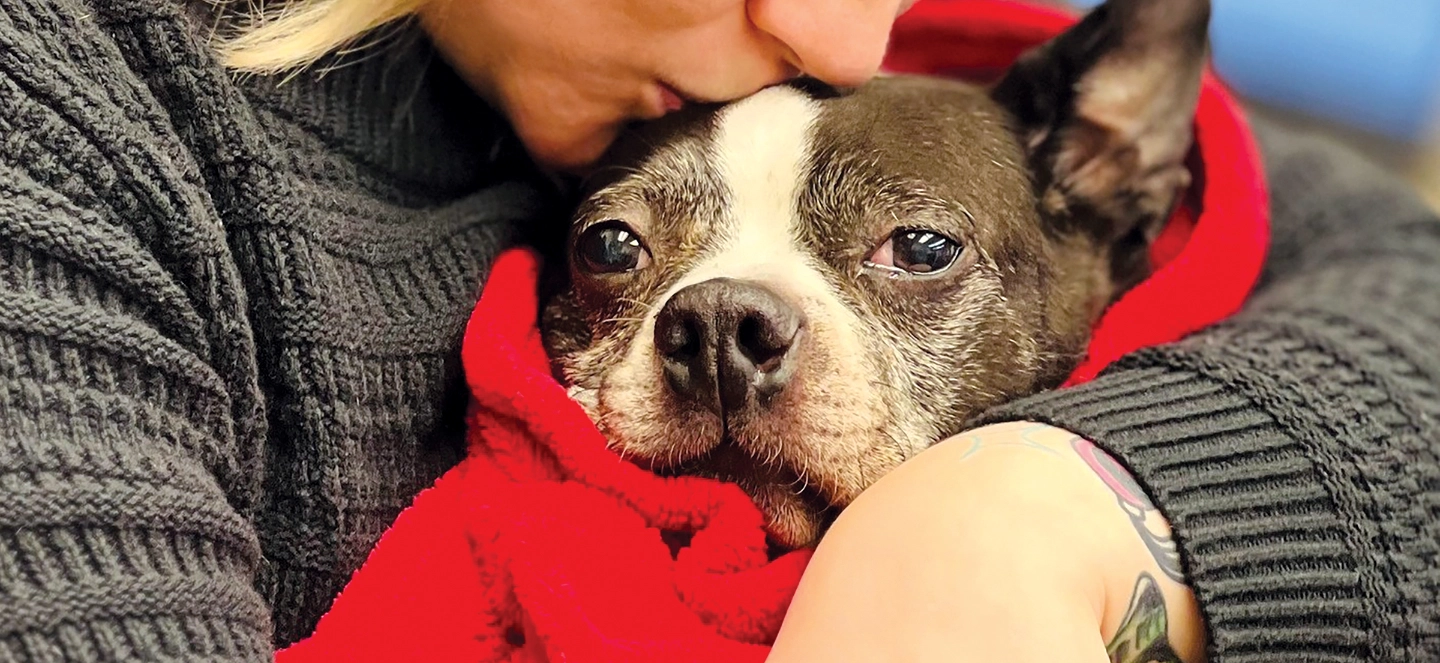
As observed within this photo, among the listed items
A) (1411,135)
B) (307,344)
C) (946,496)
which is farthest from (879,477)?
(1411,135)

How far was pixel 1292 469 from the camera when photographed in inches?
45.7

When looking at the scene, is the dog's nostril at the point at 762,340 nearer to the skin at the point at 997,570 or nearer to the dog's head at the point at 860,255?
the dog's head at the point at 860,255

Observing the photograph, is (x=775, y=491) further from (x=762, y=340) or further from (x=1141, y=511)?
(x=1141, y=511)

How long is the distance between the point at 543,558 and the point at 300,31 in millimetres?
566

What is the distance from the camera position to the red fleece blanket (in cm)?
107

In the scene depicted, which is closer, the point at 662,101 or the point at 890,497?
the point at 890,497

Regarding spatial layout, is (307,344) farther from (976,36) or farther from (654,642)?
(976,36)

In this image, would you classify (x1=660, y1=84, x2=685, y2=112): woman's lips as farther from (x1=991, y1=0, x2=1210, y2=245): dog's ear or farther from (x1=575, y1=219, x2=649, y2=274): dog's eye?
(x1=991, y1=0, x2=1210, y2=245): dog's ear

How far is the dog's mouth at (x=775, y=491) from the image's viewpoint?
1198 millimetres

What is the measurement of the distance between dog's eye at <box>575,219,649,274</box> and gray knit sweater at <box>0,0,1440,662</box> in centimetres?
11

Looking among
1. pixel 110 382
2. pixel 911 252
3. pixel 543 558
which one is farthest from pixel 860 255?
pixel 110 382

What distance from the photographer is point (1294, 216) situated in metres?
1.92

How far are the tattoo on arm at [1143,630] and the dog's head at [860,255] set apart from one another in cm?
27

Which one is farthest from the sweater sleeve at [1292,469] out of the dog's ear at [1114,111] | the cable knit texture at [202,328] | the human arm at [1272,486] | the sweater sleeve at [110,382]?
the sweater sleeve at [110,382]
